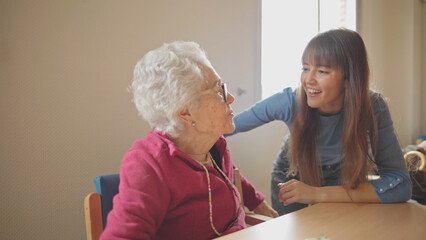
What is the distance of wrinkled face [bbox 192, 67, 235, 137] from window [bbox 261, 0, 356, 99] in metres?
1.71

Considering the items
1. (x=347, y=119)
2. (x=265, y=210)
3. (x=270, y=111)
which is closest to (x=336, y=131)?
(x=347, y=119)

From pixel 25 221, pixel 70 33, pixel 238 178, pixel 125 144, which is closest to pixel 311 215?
pixel 238 178

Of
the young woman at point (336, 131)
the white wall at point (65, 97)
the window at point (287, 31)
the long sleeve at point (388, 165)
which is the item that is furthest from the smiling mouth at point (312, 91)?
the window at point (287, 31)

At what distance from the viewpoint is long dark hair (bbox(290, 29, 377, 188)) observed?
141 cm

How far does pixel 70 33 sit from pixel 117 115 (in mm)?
503

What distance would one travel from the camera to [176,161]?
107 centimetres

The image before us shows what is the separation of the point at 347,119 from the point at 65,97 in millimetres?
1391

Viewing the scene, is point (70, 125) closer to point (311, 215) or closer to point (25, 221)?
point (25, 221)

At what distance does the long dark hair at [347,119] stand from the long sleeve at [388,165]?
3cm

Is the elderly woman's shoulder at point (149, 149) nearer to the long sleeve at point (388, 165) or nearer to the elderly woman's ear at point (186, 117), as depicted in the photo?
the elderly woman's ear at point (186, 117)

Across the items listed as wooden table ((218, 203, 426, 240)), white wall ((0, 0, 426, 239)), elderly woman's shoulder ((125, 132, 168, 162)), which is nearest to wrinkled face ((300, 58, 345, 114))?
wooden table ((218, 203, 426, 240))

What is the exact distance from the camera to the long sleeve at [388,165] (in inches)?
50.9

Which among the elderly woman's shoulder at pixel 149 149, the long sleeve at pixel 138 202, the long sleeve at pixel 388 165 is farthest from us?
the long sleeve at pixel 388 165

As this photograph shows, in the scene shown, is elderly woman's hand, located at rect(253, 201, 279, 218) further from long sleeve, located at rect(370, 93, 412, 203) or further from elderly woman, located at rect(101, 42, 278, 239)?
long sleeve, located at rect(370, 93, 412, 203)
